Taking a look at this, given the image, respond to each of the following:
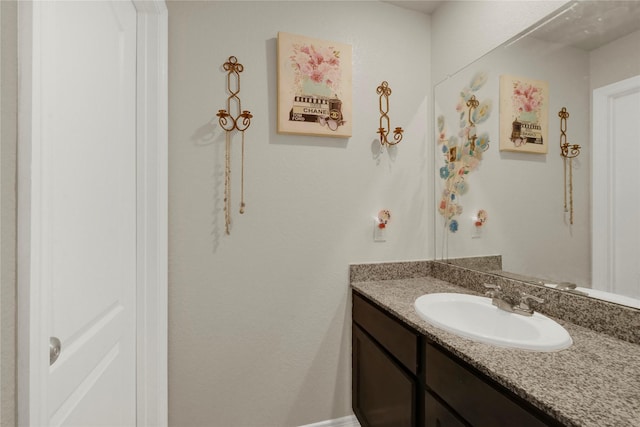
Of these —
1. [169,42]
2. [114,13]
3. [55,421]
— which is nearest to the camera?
[55,421]

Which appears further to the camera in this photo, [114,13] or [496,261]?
[496,261]

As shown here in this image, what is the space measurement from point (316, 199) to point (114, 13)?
1.12 meters

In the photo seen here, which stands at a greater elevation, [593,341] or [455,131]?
[455,131]

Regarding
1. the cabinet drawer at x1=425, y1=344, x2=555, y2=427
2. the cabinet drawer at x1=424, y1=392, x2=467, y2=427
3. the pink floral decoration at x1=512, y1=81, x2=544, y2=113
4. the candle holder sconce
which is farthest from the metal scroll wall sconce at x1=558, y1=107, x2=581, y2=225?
the cabinet drawer at x1=424, y1=392, x2=467, y2=427

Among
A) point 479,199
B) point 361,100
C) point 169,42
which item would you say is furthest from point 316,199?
point 169,42

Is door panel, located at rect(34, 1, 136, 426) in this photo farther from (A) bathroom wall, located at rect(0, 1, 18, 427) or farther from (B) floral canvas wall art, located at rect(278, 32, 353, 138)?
(B) floral canvas wall art, located at rect(278, 32, 353, 138)

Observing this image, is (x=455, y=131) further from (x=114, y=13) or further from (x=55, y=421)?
(x=55, y=421)

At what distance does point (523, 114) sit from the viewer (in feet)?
4.15

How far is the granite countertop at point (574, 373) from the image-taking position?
0.61m

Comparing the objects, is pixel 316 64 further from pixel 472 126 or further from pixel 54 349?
pixel 54 349

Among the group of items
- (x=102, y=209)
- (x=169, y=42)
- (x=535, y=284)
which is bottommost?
(x=535, y=284)

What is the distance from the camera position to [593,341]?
36.5 inches

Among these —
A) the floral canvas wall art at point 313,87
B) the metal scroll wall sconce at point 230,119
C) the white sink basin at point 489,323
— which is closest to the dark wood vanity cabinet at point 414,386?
the white sink basin at point 489,323

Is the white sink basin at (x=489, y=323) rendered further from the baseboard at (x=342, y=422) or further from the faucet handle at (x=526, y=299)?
the baseboard at (x=342, y=422)
